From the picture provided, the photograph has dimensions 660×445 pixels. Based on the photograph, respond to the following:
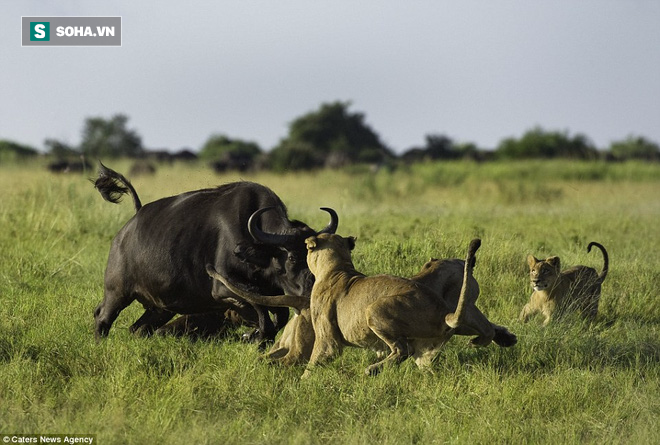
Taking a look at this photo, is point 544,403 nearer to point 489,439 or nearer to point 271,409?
point 489,439

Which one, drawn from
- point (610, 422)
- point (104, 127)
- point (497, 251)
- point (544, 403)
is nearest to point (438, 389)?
point (544, 403)

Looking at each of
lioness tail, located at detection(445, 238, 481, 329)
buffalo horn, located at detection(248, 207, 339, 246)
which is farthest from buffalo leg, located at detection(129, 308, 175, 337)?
lioness tail, located at detection(445, 238, 481, 329)

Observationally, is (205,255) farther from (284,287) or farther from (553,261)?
(553,261)

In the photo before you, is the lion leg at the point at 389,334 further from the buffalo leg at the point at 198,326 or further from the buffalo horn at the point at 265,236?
the buffalo leg at the point at 198,326

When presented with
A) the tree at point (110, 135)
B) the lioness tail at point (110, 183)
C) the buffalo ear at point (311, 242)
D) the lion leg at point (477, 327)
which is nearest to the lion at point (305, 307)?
the lion leg at point (477, 327)

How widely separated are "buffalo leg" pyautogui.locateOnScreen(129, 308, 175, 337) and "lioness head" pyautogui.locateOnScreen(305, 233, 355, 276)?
79.0 inches

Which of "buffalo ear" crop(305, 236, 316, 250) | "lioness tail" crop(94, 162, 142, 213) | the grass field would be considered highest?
"lioness tail" crop(94, 162, 142, 213)

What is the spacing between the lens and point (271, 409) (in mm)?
5871

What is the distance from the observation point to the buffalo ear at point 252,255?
23.8 feet

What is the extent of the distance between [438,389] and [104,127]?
161 feet

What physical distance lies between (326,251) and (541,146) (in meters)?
41.5

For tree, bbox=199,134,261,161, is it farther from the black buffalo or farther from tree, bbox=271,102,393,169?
the black buffalo

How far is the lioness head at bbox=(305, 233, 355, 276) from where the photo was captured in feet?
21.9

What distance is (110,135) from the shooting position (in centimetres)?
5272
